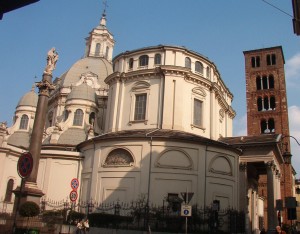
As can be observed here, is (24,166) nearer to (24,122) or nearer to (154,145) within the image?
(154,145)

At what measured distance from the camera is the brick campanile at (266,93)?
4925cm

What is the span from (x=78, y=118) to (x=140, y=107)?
8.66 metres

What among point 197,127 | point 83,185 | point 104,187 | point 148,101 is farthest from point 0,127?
point 197,127

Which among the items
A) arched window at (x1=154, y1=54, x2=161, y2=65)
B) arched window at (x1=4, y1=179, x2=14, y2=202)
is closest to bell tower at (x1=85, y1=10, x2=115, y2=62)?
arched window at (x1=154, y1=54, x2=161, y2=65)

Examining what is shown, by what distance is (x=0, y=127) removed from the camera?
28.5 meters

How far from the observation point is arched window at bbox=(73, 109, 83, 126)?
A: 36156 millimetres

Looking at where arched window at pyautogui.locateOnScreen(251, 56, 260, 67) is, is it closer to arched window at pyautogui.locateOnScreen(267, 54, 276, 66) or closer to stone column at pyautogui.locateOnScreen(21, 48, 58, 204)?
arched window at pyautogui.locateOnScreen(267, 54, 276, 66)

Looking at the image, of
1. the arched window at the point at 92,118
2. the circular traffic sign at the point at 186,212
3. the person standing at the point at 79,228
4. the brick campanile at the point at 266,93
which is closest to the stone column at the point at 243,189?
the person standing at the point at 79,228

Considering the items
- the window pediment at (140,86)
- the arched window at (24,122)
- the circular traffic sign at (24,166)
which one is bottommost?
the circular traffic sign at (24,166)

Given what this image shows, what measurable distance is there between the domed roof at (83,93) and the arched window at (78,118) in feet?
5.10

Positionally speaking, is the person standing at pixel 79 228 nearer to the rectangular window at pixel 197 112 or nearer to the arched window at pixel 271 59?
the rectangular window at pixel 197 112

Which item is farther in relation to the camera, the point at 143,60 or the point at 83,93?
the point at 83,93

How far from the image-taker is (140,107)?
3094cm

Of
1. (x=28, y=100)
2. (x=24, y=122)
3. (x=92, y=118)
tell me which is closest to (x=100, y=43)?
(x=28, y=100)
